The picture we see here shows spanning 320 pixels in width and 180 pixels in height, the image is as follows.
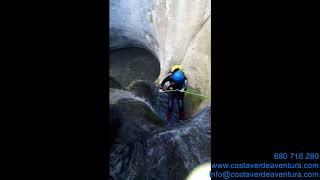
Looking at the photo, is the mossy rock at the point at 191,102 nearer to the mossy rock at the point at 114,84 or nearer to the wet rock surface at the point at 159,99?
the wet rock surface at the point at 159,99

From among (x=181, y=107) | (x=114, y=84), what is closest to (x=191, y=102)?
(x=181, y=107)

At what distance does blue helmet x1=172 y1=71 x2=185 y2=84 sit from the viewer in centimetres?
249

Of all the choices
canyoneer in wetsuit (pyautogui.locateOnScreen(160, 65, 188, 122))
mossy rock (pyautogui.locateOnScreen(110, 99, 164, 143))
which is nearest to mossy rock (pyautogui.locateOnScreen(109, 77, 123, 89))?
mossy rock (pyautogui.locateOnScreen(110, 99, 164, 143))

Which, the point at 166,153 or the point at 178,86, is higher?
the point at 178,86

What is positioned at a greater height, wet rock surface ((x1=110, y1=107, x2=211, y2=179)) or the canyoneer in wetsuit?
the canyoneer in wetsuit

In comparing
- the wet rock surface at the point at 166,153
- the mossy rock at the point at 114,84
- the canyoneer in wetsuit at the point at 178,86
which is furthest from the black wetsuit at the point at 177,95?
the mossy rock at the point at 114,84

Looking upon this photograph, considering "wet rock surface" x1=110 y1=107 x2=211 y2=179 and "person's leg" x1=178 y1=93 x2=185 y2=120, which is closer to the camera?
"wet rock surface" x1=110 y1=107 x2=211 y2=179

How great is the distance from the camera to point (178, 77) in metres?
2.50

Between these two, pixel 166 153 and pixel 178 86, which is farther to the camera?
pixel 178 86

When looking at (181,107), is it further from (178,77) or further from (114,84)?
(114,84)

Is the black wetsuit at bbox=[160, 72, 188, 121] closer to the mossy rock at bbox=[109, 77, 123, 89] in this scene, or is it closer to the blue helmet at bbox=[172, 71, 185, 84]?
the blue helmet at bbox=[172, 71, 185, 84]

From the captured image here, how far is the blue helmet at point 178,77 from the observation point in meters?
2.49
